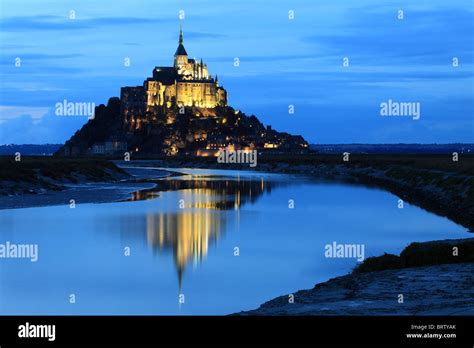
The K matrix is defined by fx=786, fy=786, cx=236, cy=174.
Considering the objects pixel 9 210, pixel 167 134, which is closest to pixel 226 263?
pixel 9 210

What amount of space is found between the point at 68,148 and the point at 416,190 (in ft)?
423

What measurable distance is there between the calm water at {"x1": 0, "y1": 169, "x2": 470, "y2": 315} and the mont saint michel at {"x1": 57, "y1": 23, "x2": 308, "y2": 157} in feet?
378

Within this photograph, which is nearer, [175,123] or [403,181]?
[403,181]

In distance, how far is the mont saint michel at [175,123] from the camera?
151250 millimetres

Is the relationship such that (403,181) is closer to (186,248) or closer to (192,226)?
(192,226)

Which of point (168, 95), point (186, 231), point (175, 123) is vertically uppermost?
point (168, 95)

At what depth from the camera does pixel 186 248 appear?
19609mm

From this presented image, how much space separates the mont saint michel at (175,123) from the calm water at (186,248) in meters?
115

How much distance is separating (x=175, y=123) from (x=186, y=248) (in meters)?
135

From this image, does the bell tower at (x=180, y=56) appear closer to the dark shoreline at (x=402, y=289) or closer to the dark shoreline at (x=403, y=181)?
the dark shoreline at (x=403, y=181)

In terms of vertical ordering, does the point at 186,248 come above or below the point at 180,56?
below
